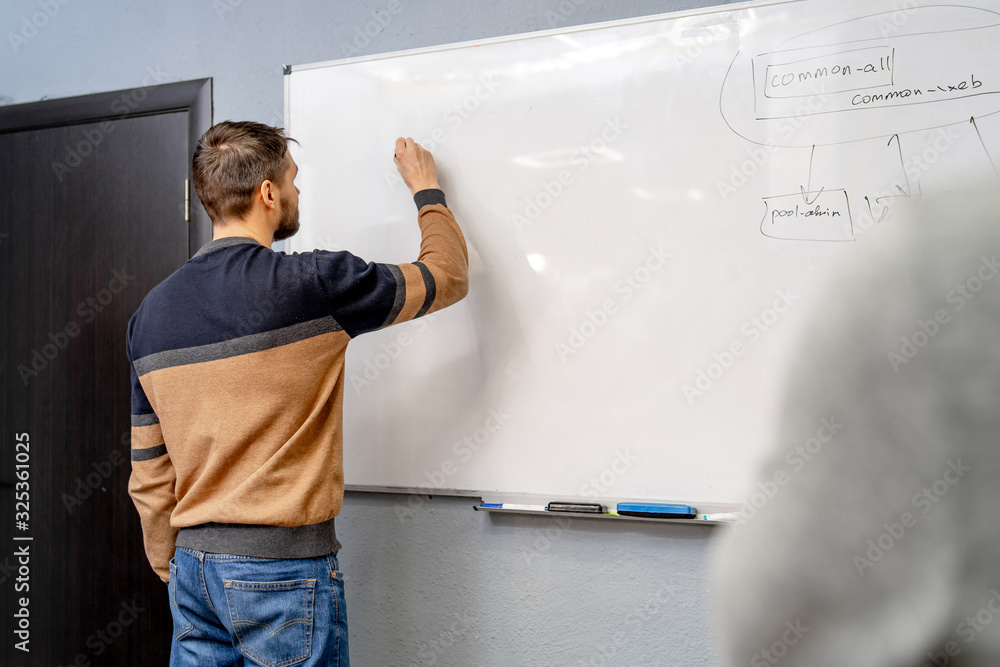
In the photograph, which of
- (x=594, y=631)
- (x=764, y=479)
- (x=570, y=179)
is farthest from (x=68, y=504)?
(x=764, y=479)

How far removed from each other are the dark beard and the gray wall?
515mm

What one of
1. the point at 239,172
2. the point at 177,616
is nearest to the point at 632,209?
the point at 239,172

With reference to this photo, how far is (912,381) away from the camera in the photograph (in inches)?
44.1

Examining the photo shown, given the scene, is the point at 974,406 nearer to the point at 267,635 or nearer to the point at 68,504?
the point at 267,635

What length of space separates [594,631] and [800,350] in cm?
67

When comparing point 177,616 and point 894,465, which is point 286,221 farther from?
point 894,465

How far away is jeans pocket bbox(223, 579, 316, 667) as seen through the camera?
97 centimetres

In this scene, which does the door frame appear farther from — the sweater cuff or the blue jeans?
the blue jeans

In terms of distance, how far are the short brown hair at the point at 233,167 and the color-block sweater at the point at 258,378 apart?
69 mm

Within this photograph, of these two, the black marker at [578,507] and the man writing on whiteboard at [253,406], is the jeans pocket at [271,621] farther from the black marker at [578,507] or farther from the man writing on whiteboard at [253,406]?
the black marker at [578,507]

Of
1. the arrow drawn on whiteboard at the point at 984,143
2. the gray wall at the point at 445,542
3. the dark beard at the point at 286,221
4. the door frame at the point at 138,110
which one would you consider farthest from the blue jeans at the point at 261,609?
the arrow drawn on whiteboard at the point at 984,143

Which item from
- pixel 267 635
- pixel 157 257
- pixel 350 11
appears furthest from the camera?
pixel 157 257

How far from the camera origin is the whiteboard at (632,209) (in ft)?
3.81

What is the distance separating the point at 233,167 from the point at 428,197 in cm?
36
